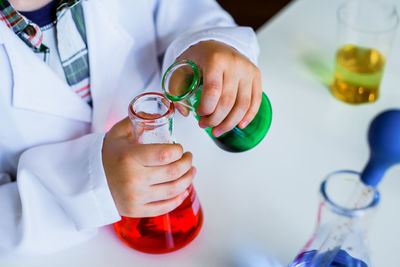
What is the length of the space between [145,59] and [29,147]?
254mm

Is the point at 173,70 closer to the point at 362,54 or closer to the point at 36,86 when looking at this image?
the point at 36,86

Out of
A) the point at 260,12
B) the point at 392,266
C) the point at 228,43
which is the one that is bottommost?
the point at 260,12

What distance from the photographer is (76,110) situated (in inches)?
26.8

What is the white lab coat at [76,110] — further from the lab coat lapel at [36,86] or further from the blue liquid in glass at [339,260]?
the blue liquid in glass at [339,260]

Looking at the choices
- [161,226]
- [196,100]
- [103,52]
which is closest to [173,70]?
[196,100]

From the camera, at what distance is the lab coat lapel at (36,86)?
0.60m

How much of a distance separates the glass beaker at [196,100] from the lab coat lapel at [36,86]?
220 millimetres

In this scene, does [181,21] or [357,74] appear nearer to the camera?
[357,74]

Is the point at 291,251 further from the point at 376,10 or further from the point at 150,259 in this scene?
the point at 376,10

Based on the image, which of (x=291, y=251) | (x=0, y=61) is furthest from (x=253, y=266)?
(x=0, y=61)

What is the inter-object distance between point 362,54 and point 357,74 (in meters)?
0.05

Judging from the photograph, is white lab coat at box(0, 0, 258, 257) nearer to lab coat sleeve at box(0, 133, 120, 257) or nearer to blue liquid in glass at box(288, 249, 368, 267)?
lab coat sleeve at box(0, 133, 120, 257)

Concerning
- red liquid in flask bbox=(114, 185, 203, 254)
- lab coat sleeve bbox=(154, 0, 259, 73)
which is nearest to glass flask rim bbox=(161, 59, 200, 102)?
red liquid in flask bbox=(114, 185, 203, 254)

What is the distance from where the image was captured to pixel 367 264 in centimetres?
43
